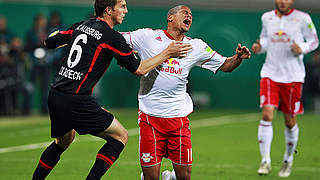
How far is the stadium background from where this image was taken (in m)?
22.8

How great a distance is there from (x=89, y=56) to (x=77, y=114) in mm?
646

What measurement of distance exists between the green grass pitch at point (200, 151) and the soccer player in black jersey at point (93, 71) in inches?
90.0

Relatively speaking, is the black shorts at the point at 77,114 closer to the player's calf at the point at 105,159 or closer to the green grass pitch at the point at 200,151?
the player's calf at the point at 105,159

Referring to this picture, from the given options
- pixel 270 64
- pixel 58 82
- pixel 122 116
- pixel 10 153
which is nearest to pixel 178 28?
pixel 58 82

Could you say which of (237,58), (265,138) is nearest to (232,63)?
(237,58)

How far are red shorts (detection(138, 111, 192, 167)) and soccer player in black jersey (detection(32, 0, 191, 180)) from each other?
0.36 metres

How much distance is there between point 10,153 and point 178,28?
5.80 metres

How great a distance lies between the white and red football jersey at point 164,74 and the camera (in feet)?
24.8

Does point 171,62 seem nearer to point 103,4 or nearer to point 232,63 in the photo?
point 232,63

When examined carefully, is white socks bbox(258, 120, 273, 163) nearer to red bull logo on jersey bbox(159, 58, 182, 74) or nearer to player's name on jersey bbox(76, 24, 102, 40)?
red bull logo on jersey bbox(159, 58, 182, 74)

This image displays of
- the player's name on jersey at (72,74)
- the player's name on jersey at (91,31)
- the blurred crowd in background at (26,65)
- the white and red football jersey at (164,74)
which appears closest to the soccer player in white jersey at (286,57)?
the white and red football jersey at (164,74)

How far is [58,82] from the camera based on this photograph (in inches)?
281

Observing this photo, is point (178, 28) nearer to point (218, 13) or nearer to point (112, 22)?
point (112, 22)

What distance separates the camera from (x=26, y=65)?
2011 centimetres
